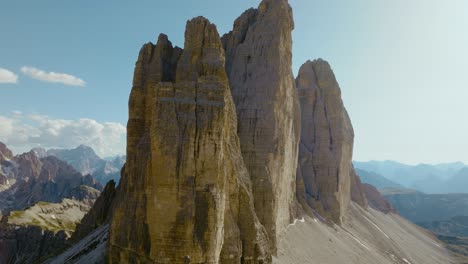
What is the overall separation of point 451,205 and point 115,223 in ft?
670

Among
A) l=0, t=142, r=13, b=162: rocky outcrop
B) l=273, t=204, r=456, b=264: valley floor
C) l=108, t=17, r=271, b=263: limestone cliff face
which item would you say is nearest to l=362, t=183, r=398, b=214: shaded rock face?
l=273, t=204, r=456, b=264: valley floor

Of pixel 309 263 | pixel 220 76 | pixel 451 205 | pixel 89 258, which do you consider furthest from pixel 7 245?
pixel 451 205

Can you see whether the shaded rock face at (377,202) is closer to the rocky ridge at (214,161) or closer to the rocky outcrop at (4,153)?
the rocky ridge at (214,161)

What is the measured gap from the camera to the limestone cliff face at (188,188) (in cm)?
1661

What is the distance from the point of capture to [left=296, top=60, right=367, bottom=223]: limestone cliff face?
160 ft

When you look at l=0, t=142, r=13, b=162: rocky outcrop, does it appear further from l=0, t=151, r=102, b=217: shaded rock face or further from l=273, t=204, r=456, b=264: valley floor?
l=273, t=204, r=456, b=264: valley floor

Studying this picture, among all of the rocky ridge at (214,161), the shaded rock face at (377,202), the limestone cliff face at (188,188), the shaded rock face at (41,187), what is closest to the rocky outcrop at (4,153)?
the shaded rock face at (41,187)

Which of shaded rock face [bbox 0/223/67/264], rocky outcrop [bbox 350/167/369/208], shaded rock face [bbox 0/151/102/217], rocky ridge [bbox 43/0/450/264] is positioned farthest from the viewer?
shaded rock face [bbox 0/151/102/217]

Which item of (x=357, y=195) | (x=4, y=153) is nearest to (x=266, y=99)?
(x=357, y=195)

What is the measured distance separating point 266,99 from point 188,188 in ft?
47.1

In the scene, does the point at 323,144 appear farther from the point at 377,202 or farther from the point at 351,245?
the point at 377,202

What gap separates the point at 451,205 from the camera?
18875cm

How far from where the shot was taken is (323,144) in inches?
2035

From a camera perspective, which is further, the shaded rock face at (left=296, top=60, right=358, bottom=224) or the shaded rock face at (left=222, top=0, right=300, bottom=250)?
the shaded rock face at (left=296, top=60, right=358, bottom=224)
